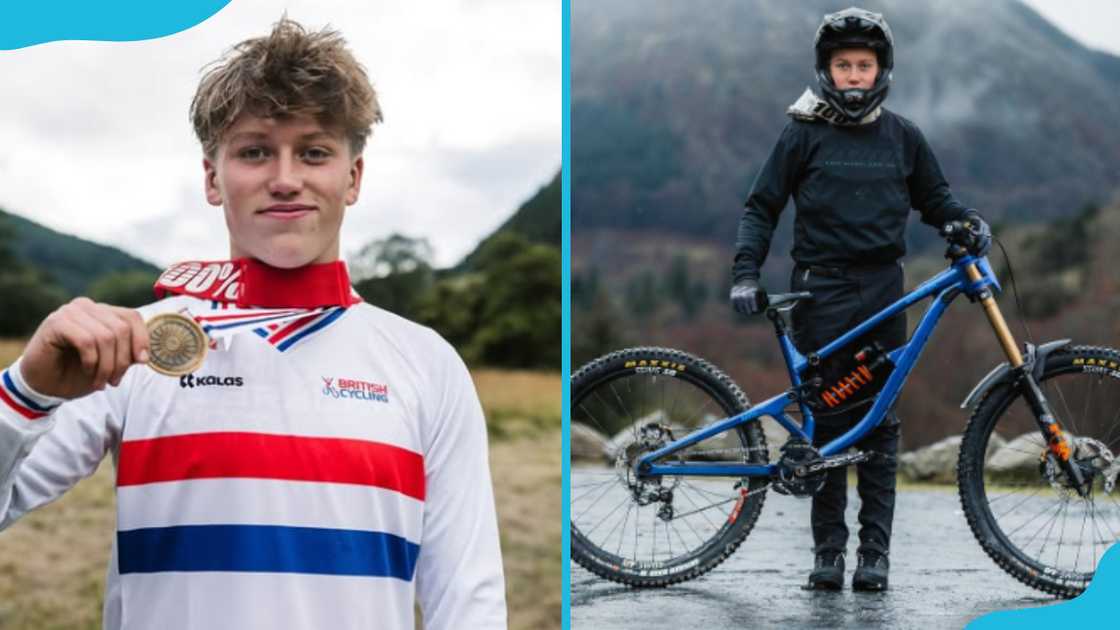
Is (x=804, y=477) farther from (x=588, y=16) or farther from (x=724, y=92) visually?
(x=588, y=16)

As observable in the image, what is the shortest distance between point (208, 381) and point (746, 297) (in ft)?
5.41

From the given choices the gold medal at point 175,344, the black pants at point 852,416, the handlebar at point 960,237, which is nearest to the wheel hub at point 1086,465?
the black pants at point 852,416

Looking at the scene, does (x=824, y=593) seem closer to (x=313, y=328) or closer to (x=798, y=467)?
(x=798, y=467)

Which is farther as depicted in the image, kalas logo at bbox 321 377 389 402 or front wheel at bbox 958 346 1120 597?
front wheel at bbox 958 346 1120 597

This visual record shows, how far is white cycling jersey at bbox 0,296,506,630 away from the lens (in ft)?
6.08

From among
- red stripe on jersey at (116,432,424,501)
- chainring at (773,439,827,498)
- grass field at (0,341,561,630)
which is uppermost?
red stripe on jersey at (116,432,424,501)

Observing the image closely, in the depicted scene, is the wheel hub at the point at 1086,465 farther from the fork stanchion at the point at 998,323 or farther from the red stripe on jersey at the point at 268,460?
the red stripe on jersey at the point at 268,460

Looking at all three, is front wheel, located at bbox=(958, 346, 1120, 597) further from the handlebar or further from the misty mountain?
the misty mountain

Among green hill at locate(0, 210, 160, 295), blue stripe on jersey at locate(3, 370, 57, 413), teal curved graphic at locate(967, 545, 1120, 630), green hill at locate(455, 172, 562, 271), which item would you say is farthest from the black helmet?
blue stripe on jersey at locate(3, 370, 57, 413)

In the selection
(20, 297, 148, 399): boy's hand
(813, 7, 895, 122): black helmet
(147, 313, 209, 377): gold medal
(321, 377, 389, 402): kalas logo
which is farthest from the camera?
(813, 7, 895, 122): black helmet

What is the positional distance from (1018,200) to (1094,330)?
0.37 m

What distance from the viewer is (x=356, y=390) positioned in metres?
1.97

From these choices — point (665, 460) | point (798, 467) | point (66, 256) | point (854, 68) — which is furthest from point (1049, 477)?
point (66, 256)

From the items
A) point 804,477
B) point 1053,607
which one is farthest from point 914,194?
point 1053,607
